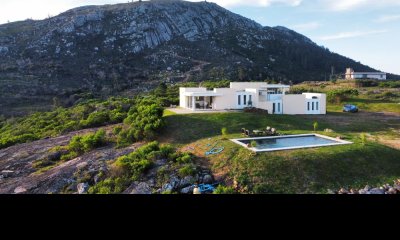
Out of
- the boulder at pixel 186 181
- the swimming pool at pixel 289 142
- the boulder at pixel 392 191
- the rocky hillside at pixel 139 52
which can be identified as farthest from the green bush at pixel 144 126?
the rocky hillside at pixel 139 52

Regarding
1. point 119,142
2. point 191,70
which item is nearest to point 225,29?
point 191,70

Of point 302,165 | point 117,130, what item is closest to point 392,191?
point 302,165

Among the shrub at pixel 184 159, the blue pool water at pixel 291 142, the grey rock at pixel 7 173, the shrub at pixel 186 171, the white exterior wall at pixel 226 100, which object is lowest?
the grey rock at pixel 7 173

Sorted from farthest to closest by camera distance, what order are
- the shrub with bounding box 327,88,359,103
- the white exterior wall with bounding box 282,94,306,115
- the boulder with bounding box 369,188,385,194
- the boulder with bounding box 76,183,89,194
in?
the shrub with bounding box 327,88,359,103, the white exterior wall with bounding box 282,94,306,115, the boulder with bounding box 76,183,89,194, the boulder with bounding box 369,188,385,194

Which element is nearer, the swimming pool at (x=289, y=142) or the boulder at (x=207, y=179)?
the boulder at (x=207, y=179)

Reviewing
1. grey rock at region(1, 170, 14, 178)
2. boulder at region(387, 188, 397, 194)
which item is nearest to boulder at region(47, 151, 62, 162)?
grey rock at region(1, 170, 14, 178)

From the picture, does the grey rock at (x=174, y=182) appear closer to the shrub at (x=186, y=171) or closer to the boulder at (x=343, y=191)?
the shrub at (x=186, y=171)

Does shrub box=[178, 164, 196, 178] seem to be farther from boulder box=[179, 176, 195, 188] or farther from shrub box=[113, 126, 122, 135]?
shrub box=[113, 126, 122, 135]

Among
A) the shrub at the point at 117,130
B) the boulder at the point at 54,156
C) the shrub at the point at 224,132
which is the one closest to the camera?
the boulder at the point at 54,156
